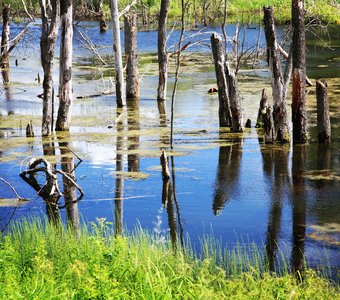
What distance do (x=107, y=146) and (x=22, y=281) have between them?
440 inches

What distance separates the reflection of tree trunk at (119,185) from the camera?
13.5 meters

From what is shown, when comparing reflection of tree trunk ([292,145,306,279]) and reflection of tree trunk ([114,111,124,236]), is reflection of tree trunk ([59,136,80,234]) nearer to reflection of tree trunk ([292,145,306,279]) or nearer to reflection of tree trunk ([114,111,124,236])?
reflection of tree trunk ([114,111,124,236])

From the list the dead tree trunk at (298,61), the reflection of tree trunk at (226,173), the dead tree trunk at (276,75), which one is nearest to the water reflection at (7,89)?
the reflection of tree trunk at (226,173)

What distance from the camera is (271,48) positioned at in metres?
19.4

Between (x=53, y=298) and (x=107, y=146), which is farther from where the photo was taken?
(x=107, y=146)

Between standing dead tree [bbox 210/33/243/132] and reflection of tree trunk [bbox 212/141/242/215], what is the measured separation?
1.10 metres

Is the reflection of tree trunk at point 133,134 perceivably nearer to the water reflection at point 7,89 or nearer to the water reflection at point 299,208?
the water reflection at point 299,208

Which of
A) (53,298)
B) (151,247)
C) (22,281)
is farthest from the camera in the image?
(151,247)

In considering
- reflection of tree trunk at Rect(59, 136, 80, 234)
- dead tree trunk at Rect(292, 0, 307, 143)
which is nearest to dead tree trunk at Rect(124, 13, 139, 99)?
reflection of tree trunk at Rect(59, 136, 80, 234)

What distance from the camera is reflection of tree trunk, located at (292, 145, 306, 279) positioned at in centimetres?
1166

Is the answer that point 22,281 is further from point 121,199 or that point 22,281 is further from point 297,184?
point 297,184

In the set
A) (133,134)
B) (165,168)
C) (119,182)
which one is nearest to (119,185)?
(119,182)

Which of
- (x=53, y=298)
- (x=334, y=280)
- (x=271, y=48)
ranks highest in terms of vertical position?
(x=271, y=48)

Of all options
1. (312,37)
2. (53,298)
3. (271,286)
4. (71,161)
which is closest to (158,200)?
(71,161)
